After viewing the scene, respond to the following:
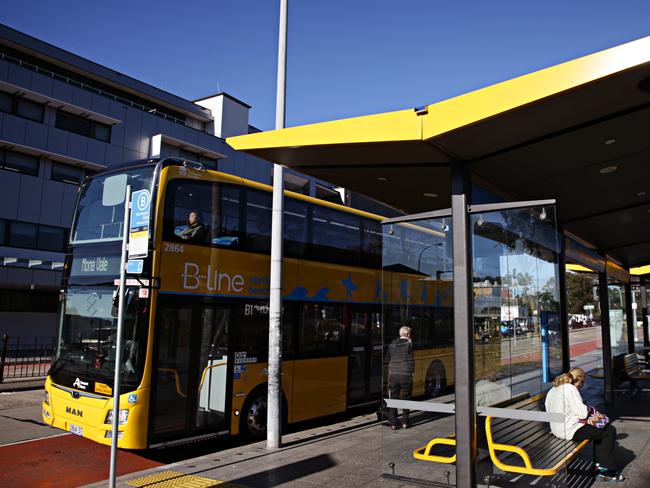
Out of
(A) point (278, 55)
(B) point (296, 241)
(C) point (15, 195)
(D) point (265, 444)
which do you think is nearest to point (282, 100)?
(A) point (278, 55)

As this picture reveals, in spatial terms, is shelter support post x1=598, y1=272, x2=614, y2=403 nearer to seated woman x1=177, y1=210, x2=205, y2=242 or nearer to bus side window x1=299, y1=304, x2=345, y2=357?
bus side window x1=299, y1=304, x2=345, y2=357

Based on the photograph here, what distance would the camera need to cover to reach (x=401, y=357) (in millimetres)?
6820

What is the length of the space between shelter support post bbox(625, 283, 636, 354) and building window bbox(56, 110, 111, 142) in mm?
25712

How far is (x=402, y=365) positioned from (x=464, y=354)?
6.08 feet

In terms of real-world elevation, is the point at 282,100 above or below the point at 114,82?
below

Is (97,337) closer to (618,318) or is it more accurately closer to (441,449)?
(441,449)

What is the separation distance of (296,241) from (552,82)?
6581mm

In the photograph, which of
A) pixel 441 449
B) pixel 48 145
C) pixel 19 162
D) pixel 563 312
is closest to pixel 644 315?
pixel 563 312

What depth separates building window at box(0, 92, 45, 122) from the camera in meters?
26.1

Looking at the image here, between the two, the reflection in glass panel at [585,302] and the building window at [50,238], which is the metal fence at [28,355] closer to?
the building window at [50,238]

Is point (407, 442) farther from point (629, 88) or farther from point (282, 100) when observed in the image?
point (282, 100)

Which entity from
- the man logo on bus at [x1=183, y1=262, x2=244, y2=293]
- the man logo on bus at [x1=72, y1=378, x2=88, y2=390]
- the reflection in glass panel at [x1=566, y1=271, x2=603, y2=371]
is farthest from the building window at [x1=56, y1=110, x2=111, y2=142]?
the reflection in glass panel at [x1=566, y1=271, x2=603, y2=371]

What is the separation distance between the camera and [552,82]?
4.08 m

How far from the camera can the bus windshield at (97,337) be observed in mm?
7594
